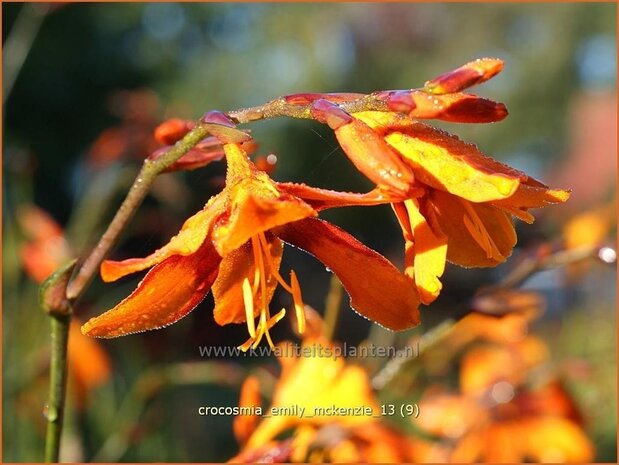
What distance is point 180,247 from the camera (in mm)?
580

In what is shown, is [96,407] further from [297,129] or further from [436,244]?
[297,129]

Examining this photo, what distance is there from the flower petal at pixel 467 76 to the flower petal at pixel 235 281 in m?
0.19

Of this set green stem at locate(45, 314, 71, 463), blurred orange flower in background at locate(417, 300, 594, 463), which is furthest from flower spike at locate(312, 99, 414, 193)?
blurred orange flower in background at locate(417, 300, 594, 463)

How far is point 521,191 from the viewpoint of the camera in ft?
1.95

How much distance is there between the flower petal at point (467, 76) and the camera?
54cm

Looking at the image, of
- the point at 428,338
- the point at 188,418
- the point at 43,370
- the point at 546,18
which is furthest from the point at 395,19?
the point at 428,338

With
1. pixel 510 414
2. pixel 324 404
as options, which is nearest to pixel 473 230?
pixel 324 404

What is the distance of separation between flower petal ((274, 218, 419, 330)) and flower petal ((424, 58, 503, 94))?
0.13 meters

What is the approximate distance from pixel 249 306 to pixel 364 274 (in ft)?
0.29

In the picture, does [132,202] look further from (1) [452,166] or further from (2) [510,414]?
(2) [510,414]

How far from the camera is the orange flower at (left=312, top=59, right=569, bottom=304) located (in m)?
0.55

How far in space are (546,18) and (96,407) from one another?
9132 millimetres

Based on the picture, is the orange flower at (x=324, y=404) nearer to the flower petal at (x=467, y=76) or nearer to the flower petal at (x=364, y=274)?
the flower petal at (x=364, y=274)

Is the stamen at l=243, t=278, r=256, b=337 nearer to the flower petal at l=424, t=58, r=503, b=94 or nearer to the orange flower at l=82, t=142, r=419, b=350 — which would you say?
the orange flower at l=82, t=142, r=419, b=350
